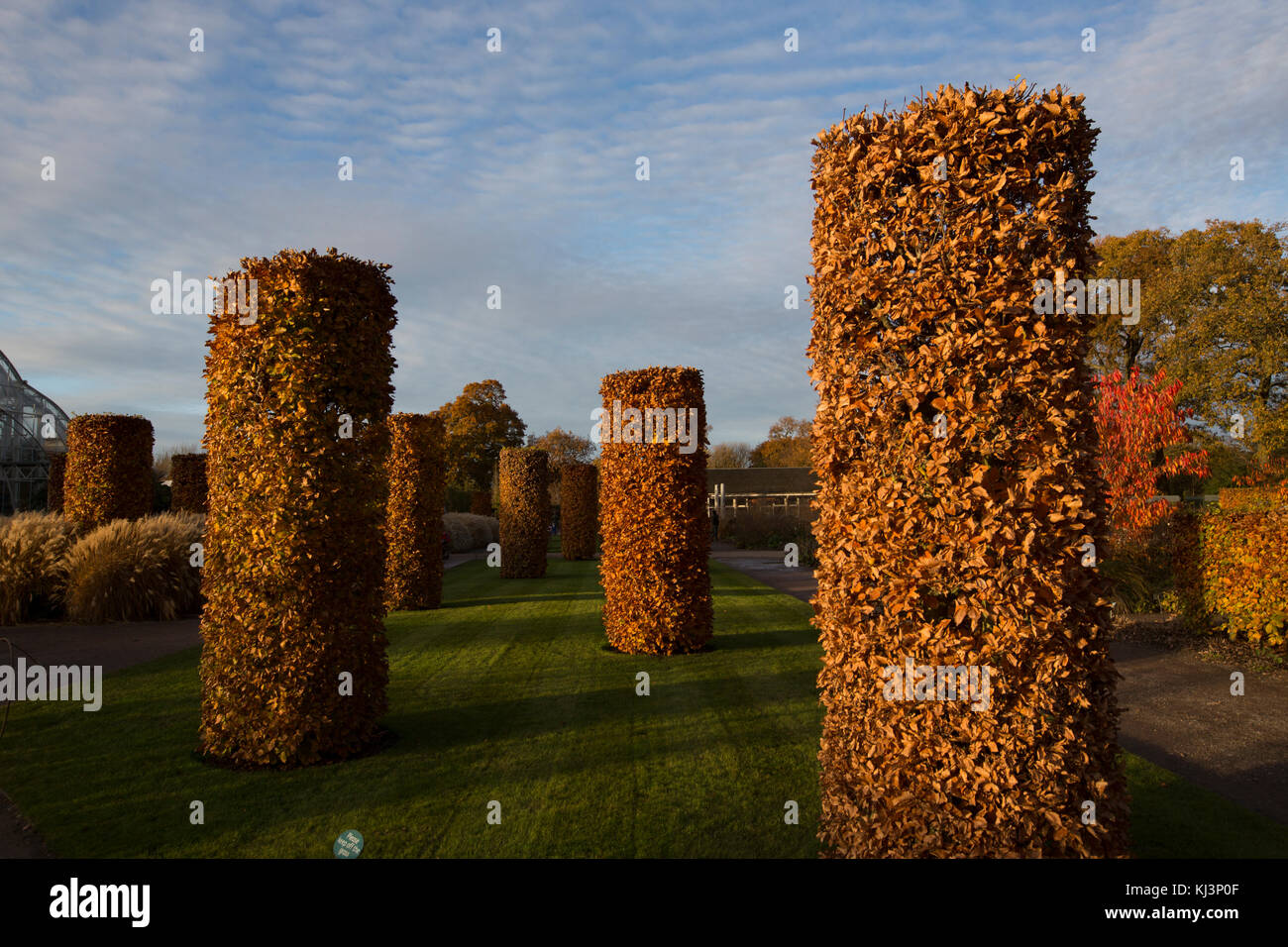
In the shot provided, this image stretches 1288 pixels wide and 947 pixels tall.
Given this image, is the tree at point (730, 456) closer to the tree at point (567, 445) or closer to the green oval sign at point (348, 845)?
the tree at point (567, 445)

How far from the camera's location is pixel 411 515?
49.1 feet

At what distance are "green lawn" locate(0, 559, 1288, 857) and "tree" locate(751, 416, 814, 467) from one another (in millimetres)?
63748

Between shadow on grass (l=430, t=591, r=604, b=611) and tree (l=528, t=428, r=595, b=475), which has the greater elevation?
tree (l=528, t=428, r=595, b=475)

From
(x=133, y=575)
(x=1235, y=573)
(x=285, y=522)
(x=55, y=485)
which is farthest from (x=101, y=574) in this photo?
(x=1235, y=573)

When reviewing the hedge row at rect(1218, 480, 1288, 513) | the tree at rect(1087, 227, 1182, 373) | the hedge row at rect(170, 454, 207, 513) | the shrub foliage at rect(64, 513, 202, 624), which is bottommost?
the shrub foliage at rect(64, 513, 202, 624)

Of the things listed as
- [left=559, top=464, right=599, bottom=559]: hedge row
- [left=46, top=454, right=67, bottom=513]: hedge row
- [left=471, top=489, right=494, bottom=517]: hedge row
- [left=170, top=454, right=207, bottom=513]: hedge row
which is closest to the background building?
[left=46, top=454, right=67, bottom=513]: hedge row

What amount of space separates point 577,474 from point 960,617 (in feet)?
79.3

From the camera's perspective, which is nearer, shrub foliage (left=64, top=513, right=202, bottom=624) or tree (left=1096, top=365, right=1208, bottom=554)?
shrub foliage (left=64, top=513, right=202, bottom=624)

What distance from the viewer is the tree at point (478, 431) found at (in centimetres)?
5509

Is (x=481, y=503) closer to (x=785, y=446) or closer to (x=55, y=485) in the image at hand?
(x=55, y=485)

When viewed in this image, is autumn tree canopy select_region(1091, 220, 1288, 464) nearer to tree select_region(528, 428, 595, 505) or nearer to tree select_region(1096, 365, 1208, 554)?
tree select_region(1096, 365, 1208, 554)

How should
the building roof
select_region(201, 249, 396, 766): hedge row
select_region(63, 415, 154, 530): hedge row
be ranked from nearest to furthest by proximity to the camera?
1. select_region(201, 249, 396, 766): hedge row
2. select_region(63, 415, 154, 530): hedge row
3. the building roof

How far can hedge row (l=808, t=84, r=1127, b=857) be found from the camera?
3.42 meters
